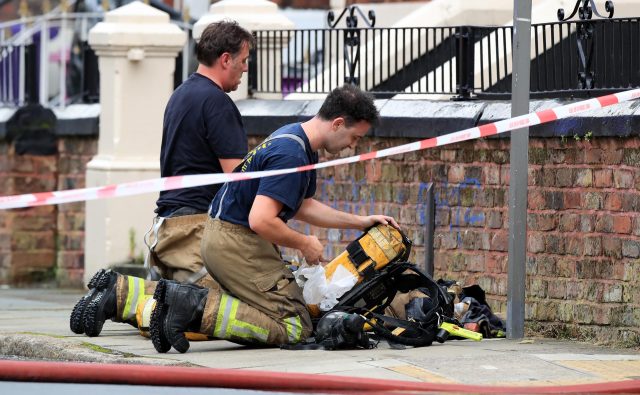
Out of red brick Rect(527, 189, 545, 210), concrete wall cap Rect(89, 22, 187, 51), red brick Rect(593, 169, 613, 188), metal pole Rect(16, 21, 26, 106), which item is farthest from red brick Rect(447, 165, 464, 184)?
metal pole Rect(16, 21, 26, 106)

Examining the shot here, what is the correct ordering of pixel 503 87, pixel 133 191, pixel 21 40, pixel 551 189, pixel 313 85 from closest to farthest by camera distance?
1. pixel 133 191
2. pixel 551 189
3. pixel 503 87
4. pixel 313 85
5. pixel 21 40

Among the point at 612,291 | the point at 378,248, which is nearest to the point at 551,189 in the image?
the point at 612,291

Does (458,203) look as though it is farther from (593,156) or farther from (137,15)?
(137,15)

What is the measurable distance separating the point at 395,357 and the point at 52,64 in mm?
8125

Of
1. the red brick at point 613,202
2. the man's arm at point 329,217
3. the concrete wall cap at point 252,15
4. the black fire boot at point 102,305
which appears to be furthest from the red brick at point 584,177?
the concrete wall cap at point 252,15

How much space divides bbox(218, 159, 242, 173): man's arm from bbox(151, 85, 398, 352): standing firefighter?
338 millimetres

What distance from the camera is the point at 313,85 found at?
13.5 meters

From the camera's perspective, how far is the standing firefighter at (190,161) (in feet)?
30.7

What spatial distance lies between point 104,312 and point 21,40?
292 inches

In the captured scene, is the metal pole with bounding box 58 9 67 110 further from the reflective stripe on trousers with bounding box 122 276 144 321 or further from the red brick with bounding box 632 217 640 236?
the red brick with bounding box 632 217 640 236

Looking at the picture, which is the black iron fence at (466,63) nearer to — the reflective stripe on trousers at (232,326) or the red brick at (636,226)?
the red brick at (636,226)

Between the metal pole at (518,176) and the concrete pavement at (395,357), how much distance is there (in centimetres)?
23

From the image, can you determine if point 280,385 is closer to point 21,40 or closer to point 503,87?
point 503,87

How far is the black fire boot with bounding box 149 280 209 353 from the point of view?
863 centimetres
